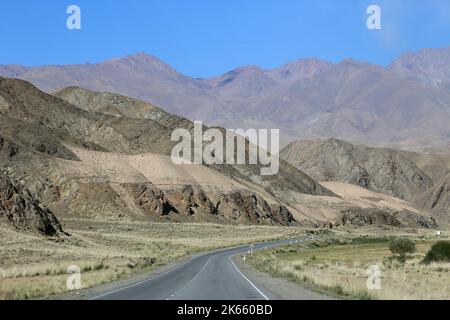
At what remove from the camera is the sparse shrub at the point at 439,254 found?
170 ft

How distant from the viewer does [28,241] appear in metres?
50.7

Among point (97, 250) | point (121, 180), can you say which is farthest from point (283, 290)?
point (121, 180)

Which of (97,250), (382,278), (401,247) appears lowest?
(401,247)

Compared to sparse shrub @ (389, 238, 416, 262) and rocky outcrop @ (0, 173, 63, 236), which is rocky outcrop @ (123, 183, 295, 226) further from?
sparse shrub @ (389, 238, 416, 262)

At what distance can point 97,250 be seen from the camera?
2218 inches

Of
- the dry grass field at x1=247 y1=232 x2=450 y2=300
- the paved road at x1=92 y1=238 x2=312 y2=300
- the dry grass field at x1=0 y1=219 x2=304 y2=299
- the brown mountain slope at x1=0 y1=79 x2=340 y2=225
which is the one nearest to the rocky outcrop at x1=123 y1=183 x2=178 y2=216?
the brown mountain slope at x1=0 y1=79 x2=340 y2=225

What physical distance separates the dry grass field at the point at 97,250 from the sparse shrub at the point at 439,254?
19.2 meters

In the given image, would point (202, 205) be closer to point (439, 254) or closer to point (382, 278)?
point (439, 254)

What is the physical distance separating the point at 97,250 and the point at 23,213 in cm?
787

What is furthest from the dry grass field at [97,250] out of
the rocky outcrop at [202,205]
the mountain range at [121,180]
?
the rocky outcrop at [202,205]

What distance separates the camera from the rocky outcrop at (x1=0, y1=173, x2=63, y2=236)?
188ft
